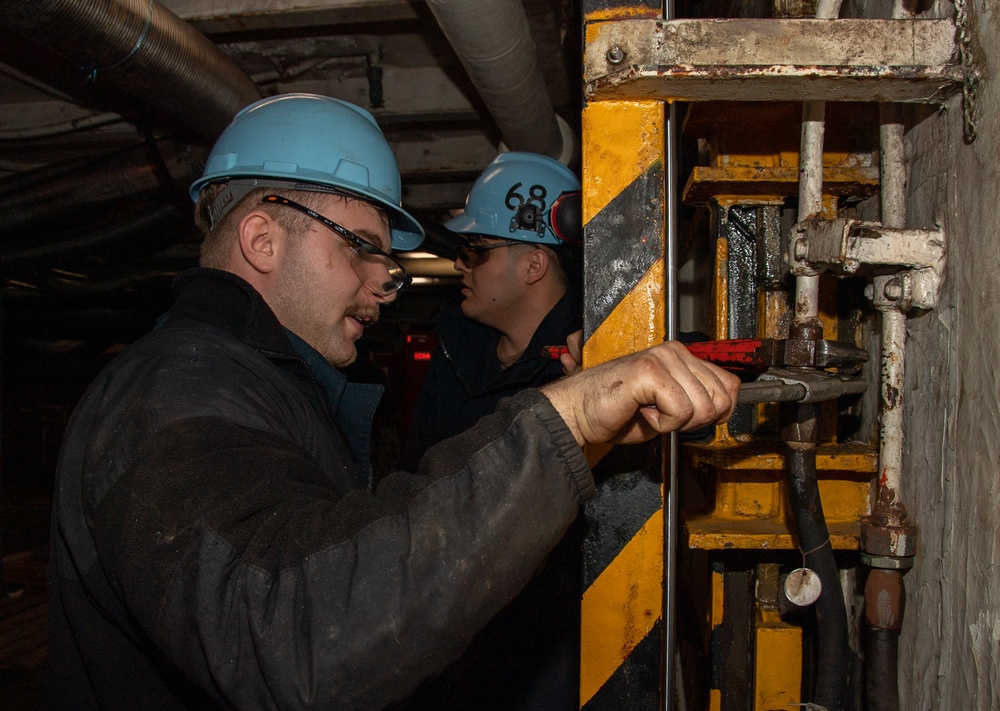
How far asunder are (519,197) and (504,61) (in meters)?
0.69

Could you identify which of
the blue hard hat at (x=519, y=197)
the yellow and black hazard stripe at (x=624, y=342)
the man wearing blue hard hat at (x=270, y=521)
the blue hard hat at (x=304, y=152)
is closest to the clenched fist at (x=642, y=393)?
the man wearing blue hard hat at (x=270, y=521)

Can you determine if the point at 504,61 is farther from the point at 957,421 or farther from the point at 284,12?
the point at 957,421

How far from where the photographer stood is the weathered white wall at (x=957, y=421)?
97 cm

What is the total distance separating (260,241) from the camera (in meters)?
1.42

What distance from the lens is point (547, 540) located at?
829 mm

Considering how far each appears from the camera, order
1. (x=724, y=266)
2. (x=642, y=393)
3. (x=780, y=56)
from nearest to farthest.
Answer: (x=642, y=393)
(x=780, y=56)
(x=724, y=266)

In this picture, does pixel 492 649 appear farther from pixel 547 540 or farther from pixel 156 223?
pixel 156 223

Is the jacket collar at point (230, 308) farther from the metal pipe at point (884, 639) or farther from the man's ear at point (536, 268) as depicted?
the man's ear at point (536, 268)

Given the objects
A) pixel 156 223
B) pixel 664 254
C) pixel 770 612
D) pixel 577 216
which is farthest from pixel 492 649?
pixel 156 223

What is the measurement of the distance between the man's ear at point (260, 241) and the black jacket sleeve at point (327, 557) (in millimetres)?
627

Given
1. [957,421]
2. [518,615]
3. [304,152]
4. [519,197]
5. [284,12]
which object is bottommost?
[518,615]

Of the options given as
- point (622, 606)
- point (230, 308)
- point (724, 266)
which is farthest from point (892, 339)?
point (230, 308)

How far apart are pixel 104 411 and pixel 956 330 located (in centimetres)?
136

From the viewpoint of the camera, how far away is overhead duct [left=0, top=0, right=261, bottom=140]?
5.94ft
